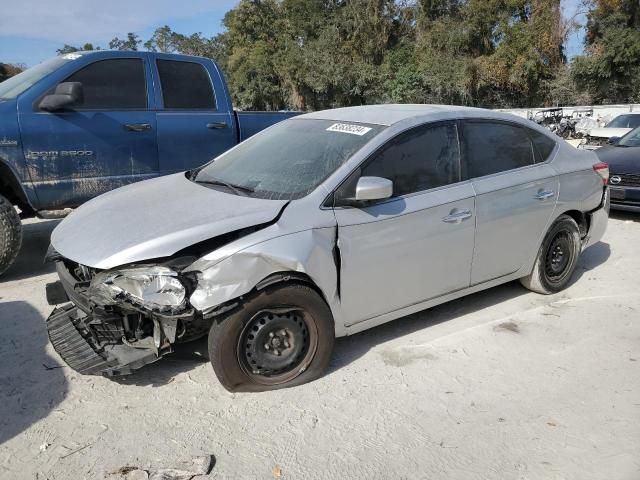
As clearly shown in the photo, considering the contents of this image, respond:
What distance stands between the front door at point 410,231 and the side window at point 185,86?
2.98 m

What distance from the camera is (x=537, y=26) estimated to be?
32.9 meters

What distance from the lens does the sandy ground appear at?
2.77 m

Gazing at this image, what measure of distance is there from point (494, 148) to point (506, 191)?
369mm

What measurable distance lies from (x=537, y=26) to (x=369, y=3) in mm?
12077

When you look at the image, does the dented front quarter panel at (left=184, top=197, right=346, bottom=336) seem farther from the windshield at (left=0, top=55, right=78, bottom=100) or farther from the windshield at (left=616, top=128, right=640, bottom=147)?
the windshield at (left=616, top=128, right=640, bottom=147)

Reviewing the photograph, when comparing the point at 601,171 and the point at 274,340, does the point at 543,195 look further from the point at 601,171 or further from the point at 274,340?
the point at 274,340

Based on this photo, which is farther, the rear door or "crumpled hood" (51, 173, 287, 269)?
the rear door

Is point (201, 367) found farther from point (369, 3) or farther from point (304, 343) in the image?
point (369, 3)

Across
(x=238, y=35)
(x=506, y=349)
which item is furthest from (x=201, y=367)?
(x=238, y=35)

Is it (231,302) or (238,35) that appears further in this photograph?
(238,35)

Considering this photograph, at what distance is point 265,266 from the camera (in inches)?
123

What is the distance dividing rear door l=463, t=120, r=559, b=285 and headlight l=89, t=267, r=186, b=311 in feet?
7.42

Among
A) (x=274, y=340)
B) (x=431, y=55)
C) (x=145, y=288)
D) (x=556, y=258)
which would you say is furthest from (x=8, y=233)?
(x=431, y=55)

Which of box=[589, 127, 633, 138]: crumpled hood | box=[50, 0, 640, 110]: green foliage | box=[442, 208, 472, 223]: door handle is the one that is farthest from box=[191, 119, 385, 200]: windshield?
box=[50, 0, 640, 110]: green foliage
